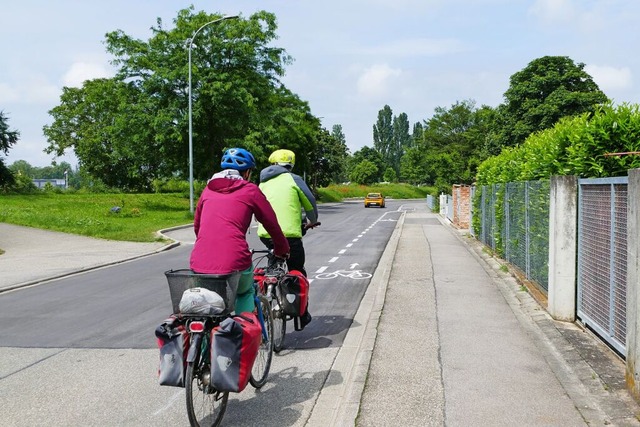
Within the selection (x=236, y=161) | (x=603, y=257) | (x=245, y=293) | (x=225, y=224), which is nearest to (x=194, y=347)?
(x=245, y=293)

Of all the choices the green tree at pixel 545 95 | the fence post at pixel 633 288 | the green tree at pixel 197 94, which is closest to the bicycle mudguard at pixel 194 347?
the fence post at pixel 633 288

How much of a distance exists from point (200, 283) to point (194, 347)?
15.4 inches

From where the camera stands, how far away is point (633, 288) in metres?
4.69

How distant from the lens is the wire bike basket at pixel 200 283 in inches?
149

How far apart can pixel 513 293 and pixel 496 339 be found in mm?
3280

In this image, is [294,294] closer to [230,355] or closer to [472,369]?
[472,369]

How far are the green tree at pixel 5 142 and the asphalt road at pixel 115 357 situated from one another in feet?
133

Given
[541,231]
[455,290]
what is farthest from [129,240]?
[541,231]

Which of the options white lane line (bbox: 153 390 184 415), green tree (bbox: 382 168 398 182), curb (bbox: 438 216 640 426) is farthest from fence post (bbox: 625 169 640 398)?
green tree (bbox: 382 168 398 182)

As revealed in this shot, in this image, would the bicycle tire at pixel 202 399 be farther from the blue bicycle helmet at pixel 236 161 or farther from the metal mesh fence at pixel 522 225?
the metal mesh fence at pixel 522 225

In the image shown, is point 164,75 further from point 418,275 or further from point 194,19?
point 418,275

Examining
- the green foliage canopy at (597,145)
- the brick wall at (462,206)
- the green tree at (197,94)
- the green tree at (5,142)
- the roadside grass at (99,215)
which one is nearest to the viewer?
the green foliage canopy at (597,145)

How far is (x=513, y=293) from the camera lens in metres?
9.59

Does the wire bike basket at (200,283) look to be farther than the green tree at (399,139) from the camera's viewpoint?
No
